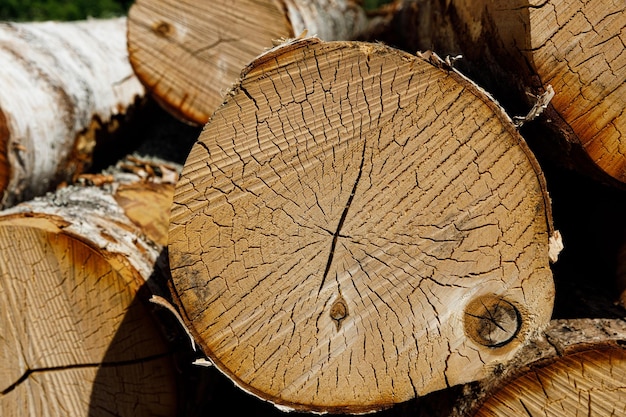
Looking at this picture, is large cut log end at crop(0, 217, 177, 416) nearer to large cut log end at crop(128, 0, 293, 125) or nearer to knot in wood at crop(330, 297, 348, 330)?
knot in wood at crop(330, 297, 348, 330)

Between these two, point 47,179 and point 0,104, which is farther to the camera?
point 47,179

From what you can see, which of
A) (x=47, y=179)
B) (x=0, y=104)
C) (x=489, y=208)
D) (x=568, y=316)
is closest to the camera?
(x=489, y=208)

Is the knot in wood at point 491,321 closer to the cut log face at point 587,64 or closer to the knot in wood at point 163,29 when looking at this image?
the cut log face at point 587,64

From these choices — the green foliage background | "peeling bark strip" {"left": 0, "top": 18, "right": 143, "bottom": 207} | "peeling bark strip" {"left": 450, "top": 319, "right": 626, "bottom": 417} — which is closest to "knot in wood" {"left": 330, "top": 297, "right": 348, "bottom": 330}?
"peeling bark strip" {"left": 450, "top": 319, "right": 626, "bottom": 417}

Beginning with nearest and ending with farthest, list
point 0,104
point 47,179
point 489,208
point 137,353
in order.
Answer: point 489,208 < point 137,353 < point 0,104 < point 47,179

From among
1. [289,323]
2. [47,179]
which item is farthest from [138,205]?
[289,323]

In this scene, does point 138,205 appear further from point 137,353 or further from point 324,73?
point 324,73

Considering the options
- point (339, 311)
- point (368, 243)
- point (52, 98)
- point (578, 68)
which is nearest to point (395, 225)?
point (368, 243)

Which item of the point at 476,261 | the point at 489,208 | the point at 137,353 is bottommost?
the point at 137,353

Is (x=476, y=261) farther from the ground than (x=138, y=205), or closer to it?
farther from the ground
